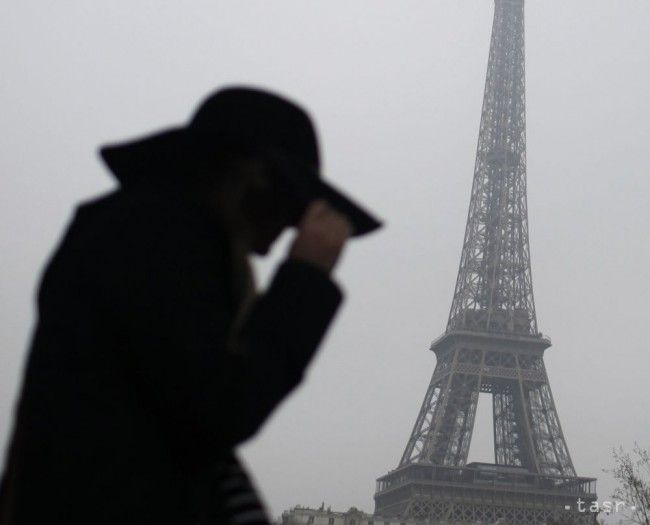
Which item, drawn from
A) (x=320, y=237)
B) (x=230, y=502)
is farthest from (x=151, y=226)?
(x=230, y=502)

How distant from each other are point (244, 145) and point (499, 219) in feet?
208

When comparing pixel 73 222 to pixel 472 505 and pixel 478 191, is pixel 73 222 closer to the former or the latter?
pixel 472 505

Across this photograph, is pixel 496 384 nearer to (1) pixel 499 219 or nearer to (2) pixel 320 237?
(1) pixel 499 219

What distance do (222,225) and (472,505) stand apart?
56020mm

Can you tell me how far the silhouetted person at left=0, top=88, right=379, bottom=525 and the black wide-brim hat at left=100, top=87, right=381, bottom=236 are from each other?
0.11 metres

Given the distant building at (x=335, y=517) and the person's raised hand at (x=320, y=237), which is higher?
the distant building at (x=335, y=517)

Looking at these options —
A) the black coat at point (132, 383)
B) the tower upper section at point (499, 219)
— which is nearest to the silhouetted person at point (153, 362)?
the black coat at point (132, 383)

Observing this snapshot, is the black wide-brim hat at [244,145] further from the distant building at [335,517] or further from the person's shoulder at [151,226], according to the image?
the distant building at [335,517]

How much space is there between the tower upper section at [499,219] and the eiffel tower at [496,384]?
72mm

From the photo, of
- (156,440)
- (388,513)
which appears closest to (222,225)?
(156,440)

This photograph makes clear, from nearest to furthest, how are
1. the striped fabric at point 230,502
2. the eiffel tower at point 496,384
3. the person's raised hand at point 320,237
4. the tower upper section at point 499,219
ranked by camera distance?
the striped fabric at point 230,502
the person's raised hand at point 320,237
the eiffel tower at point 496,384
the tower upper section at point 499,219

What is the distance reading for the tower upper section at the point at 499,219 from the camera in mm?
61156

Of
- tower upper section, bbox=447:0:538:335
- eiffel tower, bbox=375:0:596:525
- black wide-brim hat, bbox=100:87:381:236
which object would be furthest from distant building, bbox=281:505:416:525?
black wide-brim hat, bbox=100:87:381:236

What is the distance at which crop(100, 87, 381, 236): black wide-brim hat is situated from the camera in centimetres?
208
